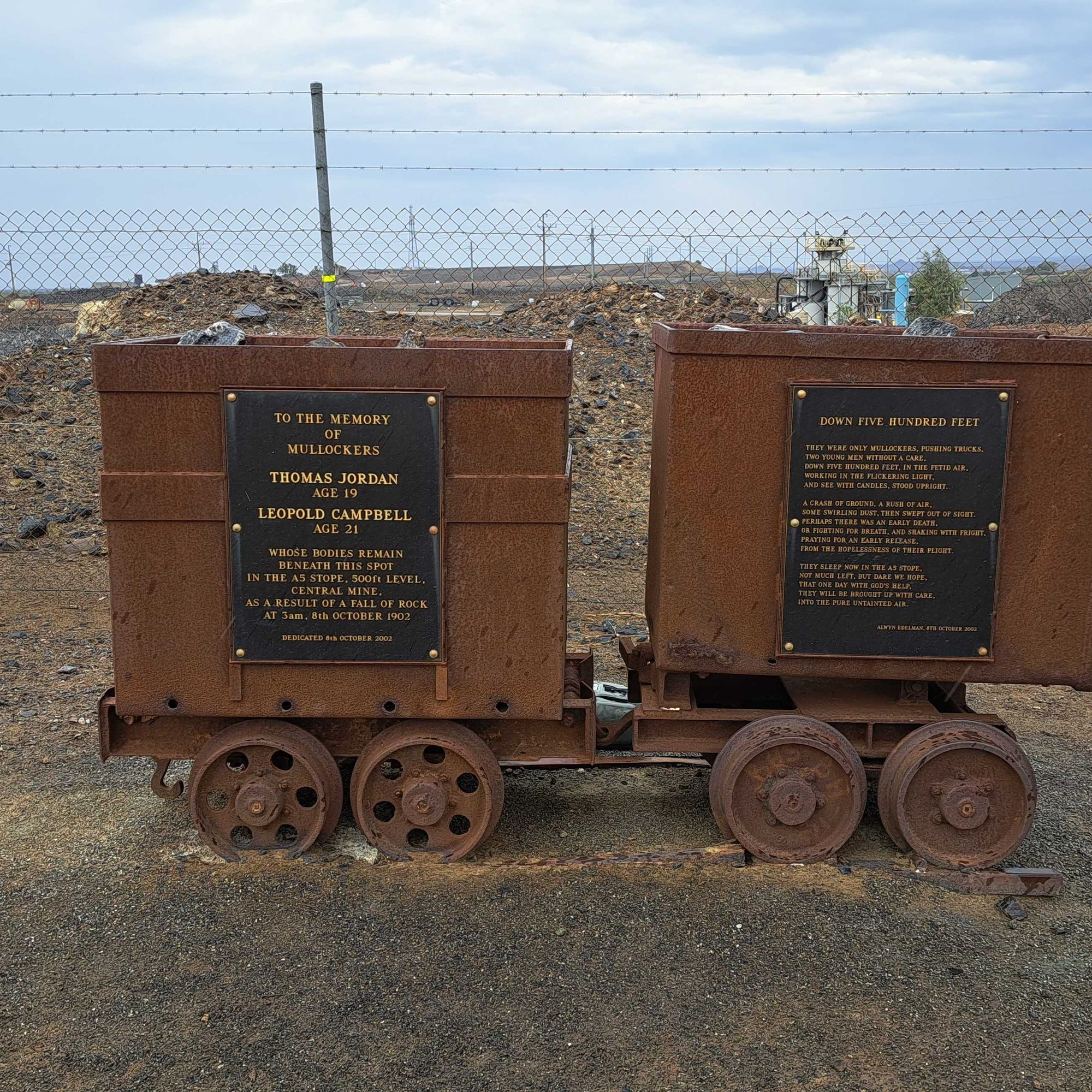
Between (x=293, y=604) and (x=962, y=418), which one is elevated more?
(x=962, y=418)

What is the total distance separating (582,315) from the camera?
14555 mm

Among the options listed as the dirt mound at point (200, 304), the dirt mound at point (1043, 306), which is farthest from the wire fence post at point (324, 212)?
the dirt mound at point (1043, 306)

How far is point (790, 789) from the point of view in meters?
4.41

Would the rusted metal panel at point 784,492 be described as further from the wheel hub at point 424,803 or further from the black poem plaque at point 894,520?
the wheel hub at point 424,803

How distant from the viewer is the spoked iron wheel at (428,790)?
4.45 metres

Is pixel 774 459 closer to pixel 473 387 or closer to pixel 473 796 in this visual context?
pixel 473 387

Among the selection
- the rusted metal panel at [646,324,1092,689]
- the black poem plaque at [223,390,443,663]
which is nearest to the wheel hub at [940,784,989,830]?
the rusted metal panel at [646,324,1092,689]

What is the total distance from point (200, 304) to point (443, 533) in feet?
39.5

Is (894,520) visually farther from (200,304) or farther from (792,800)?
(200,304)

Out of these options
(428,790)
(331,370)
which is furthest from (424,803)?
(331,370)

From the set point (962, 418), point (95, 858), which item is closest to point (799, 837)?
point (962, 418)

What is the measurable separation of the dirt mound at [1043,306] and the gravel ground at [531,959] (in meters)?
17.2

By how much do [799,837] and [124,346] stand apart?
3.20 meters

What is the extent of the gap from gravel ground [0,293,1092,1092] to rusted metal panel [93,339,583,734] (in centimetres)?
67
